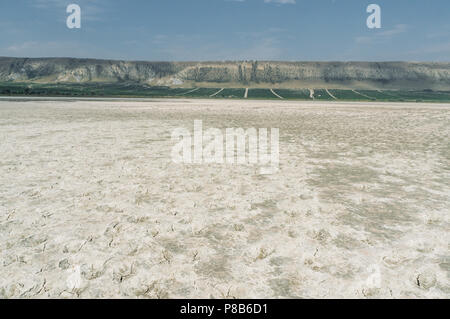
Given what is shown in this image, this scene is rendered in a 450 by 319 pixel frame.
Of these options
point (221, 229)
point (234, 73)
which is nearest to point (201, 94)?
point (234, 73)

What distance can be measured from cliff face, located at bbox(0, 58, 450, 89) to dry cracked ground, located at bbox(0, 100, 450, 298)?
16492cm

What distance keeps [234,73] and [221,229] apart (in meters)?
191

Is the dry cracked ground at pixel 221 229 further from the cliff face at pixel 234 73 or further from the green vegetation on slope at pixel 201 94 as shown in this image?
the cliff face at pixel 234 73

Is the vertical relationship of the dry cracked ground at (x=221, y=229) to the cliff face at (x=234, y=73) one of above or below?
below

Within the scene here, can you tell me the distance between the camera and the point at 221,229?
4816 millimetres

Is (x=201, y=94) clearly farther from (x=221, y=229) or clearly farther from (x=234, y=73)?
(x=221, y=229)

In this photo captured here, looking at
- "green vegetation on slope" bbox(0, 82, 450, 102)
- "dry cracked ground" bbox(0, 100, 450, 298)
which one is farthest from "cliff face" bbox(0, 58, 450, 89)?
"dry cracked ground" bbox(0, 100, 450, 298)

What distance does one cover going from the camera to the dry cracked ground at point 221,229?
11.0ft

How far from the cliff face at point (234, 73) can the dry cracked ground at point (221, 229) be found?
16492cm

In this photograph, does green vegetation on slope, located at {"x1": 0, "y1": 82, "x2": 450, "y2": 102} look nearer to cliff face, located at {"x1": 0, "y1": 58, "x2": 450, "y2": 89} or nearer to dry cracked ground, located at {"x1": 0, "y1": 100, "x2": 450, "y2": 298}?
cliff face, located at {"x1": 0, "y1": 58, "x2": 450, "y2": 89}

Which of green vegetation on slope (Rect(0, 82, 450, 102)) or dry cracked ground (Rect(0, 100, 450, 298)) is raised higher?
green vegetation on slope (Rect(0, 82, 450, 102))

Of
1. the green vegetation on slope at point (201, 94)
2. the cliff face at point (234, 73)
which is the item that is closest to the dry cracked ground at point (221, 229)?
the green vegetation on slope at point (201, 94)

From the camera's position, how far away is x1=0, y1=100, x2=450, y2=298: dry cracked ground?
336 centimetres

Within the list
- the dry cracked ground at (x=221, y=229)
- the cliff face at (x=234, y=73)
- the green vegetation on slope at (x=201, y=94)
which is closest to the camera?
the dry cracked ground at (x=221, y=229)
